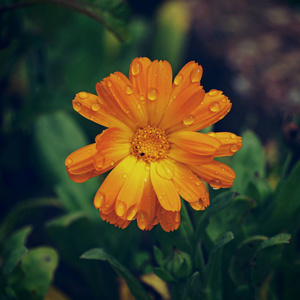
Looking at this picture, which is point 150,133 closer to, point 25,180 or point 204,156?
point 204,156

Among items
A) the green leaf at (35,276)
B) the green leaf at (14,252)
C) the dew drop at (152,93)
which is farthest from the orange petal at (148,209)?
the green leaf at (35,276)

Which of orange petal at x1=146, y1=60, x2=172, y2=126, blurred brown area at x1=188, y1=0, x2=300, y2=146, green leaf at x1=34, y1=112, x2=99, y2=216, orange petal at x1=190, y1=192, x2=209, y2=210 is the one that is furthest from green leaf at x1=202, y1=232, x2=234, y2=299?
blurred brown area at x1=188, y1=0, x2=300, y2=146

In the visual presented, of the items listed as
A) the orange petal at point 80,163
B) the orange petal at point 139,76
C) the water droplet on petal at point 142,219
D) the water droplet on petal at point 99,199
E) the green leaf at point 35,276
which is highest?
the orange petal at point 139,76

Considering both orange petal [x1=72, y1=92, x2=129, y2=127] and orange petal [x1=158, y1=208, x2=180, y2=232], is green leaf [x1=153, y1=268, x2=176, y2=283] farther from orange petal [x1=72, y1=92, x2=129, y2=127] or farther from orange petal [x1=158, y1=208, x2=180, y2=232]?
orange petal [x1=72, y1=92, x2=129, y2=127]

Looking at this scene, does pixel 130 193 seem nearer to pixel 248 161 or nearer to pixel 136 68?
pixel 136 68

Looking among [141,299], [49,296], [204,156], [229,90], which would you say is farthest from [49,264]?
[229,90]

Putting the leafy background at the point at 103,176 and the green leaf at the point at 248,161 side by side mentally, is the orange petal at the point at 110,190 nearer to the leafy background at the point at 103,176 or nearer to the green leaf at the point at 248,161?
the leafy background at the point at 103,176
